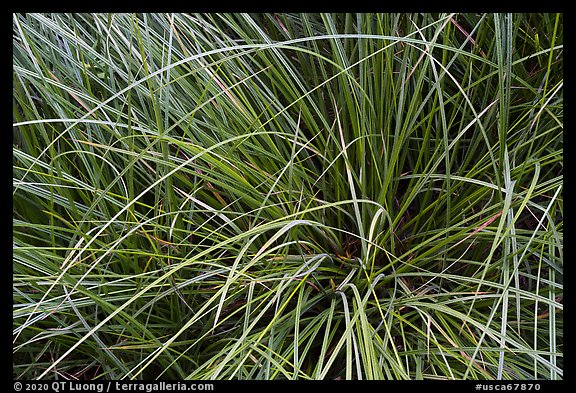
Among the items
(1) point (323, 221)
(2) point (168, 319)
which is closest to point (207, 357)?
(2) point (168, 319)

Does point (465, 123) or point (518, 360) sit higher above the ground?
point (465, 123)

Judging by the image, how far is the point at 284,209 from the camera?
43.1 inches

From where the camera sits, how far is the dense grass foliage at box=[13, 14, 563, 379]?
40.1 inches

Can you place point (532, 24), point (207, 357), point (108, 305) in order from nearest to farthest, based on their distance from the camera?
point (108, 305) → point (207, 357) → point (532, 24)

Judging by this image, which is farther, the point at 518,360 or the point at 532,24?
the point at 532,24

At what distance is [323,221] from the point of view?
1177 mm

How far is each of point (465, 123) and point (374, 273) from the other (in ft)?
1.61

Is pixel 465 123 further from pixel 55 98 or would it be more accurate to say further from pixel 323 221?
pixel 55 98

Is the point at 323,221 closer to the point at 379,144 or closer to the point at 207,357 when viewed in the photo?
the point at 379,144

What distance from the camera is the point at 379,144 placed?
3.94 feet

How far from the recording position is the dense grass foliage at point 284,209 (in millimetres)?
1019

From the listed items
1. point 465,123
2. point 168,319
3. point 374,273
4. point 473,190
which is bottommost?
point 168,319

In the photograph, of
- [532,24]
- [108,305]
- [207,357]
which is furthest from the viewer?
[532,24]
